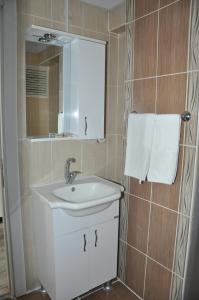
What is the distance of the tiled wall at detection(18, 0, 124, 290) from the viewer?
1.72 m

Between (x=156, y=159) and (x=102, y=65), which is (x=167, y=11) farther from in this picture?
(x=156, y=159)

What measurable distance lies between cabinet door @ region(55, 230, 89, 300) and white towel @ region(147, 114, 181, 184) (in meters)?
0.68

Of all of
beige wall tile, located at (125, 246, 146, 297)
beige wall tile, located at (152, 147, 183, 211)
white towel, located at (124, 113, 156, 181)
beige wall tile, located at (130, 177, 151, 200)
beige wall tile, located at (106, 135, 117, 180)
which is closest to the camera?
beige wall tile, located at (152, 147, 183, 211)

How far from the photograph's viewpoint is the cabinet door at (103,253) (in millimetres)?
1774

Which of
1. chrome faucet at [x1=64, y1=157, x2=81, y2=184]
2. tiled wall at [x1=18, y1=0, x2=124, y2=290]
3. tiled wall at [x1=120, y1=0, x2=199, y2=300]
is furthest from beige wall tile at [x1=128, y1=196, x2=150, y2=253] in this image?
chrome faucet at [x1=64, y1=157, x2=81, y2=184]

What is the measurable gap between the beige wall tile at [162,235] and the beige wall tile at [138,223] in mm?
57

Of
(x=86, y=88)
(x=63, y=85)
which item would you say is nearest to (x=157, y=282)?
(x=86, y=88)

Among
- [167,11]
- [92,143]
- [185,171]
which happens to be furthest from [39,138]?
[167,11]

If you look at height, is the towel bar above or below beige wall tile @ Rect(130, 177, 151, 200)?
above

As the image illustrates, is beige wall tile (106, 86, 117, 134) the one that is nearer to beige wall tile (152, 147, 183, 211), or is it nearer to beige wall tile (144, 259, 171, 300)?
beige wall tile (152, 147, 183, 211)

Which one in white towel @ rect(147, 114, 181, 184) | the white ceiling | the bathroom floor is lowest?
the bathroom floor

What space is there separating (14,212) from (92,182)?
2.13ft

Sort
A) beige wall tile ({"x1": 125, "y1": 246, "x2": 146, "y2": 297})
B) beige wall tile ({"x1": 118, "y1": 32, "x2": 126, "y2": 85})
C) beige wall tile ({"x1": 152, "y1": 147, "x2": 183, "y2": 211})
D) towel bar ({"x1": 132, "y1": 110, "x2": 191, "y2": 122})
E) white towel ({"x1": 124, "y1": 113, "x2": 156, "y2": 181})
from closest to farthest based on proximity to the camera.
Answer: towel bar ({"x1": 132, "y1": 110, "x2": 191, "y2": 122})
beige wall tile ({"x1": 152, "y1": 147, "x2": 183, "y2": 211})
white towel ({"x1": 124, "y1": 113, "x2": 156, "y2": 181})
beige wall tile ({"x1": 125, "y1": 246, "x2": 146, "y2": 297})
beige wall tile ({"x1": 118, "y1": 32, "x2": 126, "y2": 85})

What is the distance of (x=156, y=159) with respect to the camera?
158cm
